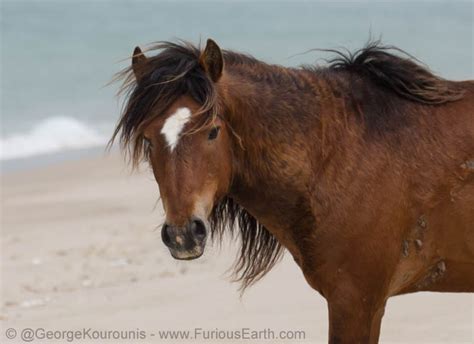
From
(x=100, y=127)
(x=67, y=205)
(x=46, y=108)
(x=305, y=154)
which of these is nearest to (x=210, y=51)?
(x=305, y=154)

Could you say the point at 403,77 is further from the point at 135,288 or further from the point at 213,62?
the point at 135,288

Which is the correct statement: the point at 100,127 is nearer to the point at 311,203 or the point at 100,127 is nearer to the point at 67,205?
the point at 67,205

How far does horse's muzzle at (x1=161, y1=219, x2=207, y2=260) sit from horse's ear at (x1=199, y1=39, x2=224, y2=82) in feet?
2.19

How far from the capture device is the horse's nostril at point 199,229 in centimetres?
399

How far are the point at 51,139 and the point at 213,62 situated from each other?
11.9m

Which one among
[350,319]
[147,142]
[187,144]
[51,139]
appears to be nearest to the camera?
[187,144]

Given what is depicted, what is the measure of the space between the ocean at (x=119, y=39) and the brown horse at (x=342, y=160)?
9.90 meters

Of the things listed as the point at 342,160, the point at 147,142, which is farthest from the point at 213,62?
the point at 342,160

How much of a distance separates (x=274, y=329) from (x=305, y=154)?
215cm

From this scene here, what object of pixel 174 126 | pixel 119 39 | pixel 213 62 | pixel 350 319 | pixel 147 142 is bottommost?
pixel 119 39

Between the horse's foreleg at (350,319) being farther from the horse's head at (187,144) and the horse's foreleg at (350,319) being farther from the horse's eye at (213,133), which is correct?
the horse's eye at (213,133)

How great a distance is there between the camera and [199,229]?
402 cm

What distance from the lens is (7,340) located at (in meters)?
6.45

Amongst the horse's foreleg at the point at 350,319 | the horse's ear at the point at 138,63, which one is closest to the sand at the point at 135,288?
the horse's ear at the point at 138,63
